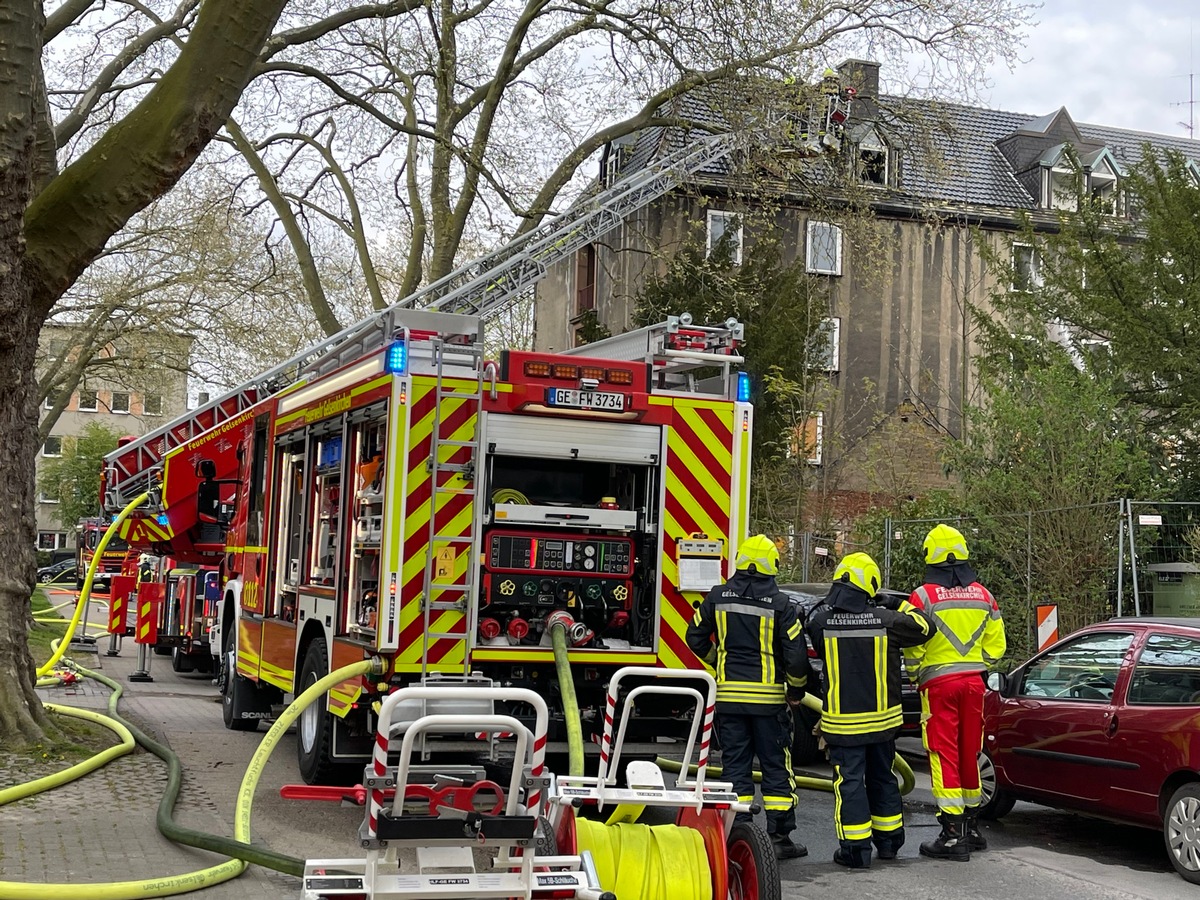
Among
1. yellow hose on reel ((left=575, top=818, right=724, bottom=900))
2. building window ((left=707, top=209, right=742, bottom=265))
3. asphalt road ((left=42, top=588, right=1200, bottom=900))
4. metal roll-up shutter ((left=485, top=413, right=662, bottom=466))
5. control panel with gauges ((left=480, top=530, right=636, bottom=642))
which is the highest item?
building window ((left=707, top=209, right=742, bottom=265))

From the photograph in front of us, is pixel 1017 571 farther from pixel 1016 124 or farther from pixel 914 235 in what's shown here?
pixel 1016 124

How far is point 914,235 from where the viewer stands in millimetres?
31828

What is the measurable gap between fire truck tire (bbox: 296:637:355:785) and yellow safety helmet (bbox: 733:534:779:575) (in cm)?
293

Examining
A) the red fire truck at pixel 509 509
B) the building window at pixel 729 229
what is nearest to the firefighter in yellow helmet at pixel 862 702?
the red fire truck at pixel 509 509

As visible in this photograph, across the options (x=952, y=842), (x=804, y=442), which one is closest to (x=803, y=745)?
(x=952, y=842)

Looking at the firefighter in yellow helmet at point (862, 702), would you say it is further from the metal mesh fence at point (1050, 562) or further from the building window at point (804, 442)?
the building window at point (804, 442)

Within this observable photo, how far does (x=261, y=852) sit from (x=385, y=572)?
2144 mm

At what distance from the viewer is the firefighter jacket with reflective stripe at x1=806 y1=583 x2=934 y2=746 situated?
24.5 ft

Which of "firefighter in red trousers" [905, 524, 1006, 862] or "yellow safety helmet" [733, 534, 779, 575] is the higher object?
"yellow safety helmet" [733, 534, 779, 575]

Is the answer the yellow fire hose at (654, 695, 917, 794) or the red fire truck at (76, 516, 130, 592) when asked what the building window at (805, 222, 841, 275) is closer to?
the red fire truck at (76, 516, 130, 592)

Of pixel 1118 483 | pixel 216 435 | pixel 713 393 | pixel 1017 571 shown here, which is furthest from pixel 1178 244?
pixel 216 435

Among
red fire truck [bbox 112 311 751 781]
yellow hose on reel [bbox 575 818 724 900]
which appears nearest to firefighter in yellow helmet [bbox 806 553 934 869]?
red fire truck [bbox 112 311 751 781]

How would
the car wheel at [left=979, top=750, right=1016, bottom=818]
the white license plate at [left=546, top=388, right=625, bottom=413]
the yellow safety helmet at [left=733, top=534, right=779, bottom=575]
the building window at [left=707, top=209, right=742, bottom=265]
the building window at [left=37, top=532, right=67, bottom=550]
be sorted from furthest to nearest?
1. the building window at [left=37, top=532, right=67, bottom=550]
2. the building window at [left=707, top=209, right=742, bottom=265]
3. the car wheel at [left=979, top=750, right=1016, bottom=818]
4. the white license plate at [left=546, top=388, right=625, bottom=413]
5. the yellow safety helmet at [left=733, top=534, right=779, bottom=575]

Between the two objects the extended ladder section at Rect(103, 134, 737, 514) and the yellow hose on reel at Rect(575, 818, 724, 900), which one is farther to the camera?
the extended ladder section at Rect(103, 134, 737, 514)
